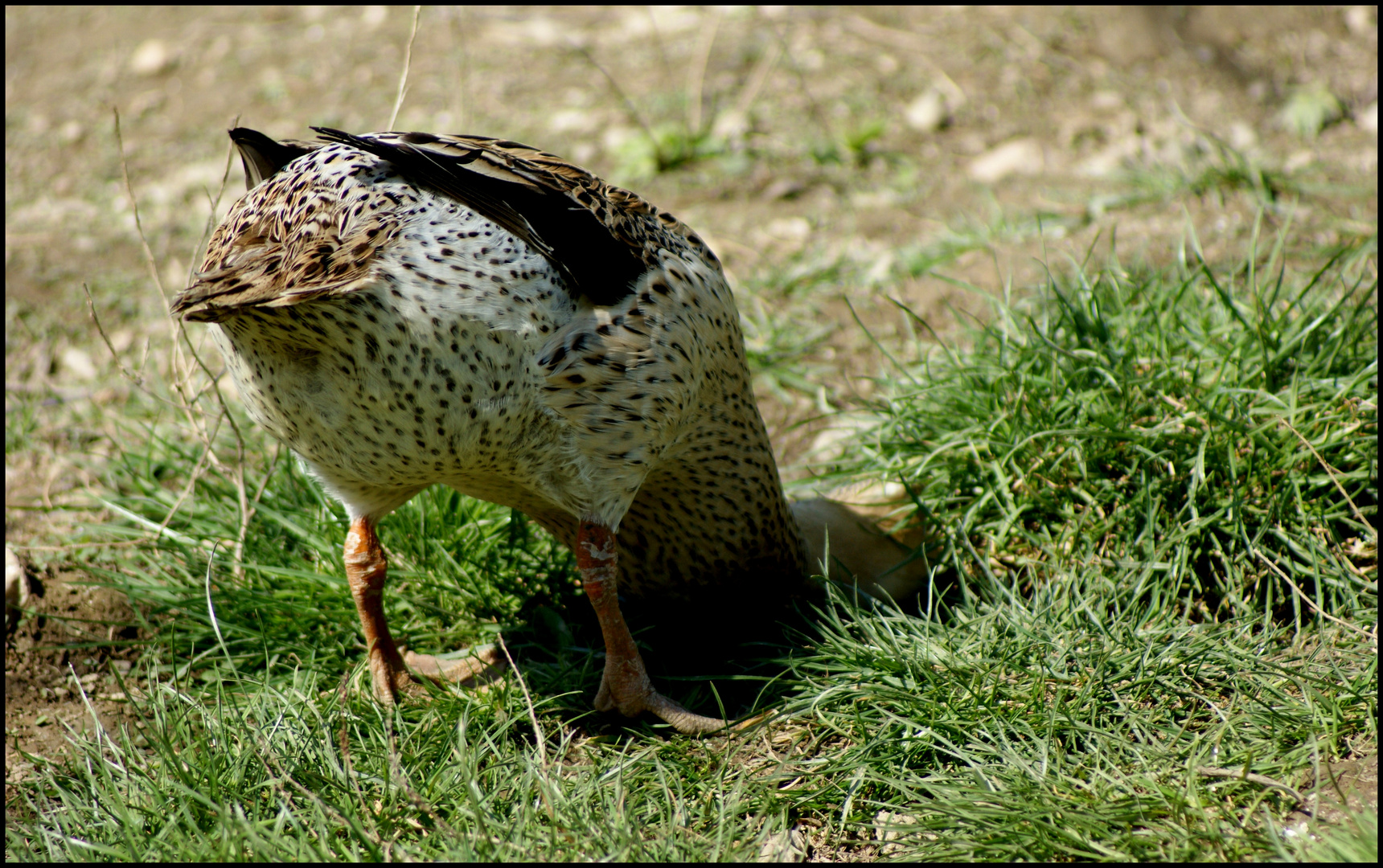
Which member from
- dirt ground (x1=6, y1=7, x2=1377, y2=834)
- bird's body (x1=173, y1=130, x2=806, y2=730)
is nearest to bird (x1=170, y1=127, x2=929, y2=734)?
bird's body (x1=173, y1=130, x2=806, y2=730)

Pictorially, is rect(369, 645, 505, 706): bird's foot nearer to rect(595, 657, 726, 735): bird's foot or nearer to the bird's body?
the bird's body

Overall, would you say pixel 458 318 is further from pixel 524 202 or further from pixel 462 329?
pixel 524 202

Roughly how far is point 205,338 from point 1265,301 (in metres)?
4.00

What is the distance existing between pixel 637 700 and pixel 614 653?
0.43 ft

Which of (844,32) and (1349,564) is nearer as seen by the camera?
(1349,564)

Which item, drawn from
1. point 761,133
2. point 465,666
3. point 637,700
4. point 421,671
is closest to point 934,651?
point 637,700

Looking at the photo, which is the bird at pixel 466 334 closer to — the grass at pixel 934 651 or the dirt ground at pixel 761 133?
the grass at pixel 934 651

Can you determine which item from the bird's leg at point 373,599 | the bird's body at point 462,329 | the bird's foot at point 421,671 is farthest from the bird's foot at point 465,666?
the bird's body at point 462,329

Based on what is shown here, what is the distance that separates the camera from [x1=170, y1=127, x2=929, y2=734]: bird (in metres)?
2.17

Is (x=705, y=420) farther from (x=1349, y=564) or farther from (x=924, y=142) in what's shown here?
(x=924, y=142)

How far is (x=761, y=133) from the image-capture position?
19.5ft

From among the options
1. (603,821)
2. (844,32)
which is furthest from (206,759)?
(844,32)

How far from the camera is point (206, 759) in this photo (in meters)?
2.44

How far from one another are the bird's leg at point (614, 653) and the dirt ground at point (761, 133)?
131cm
